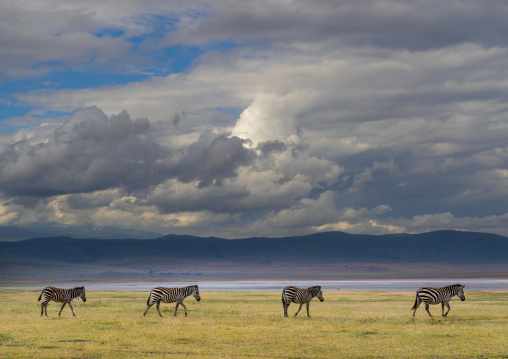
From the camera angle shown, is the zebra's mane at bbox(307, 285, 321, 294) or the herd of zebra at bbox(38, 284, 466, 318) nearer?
the herd of zebra at bbox(38, 284, 466, 318)

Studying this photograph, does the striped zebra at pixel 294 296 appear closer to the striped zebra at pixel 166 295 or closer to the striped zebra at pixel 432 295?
the striped zebra at pixel 166 295

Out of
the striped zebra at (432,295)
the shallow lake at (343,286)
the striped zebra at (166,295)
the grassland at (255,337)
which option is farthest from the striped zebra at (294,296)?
the shallow lake at (343,286)

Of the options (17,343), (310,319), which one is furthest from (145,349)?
(310,319)

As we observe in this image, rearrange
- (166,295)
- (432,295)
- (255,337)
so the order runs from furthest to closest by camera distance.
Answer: (166,295), (432,295), (255,337)

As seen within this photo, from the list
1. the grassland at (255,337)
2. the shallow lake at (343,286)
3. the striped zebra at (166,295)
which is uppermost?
the striped zebra at (166,295)

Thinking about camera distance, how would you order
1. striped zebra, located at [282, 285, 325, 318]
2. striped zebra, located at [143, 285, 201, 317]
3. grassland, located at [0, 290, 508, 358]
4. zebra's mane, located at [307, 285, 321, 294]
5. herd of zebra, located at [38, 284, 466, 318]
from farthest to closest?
zebra's mane, located at [307, 285, 321, 294]
striped zebra, located at [143, 285, 201, 317]
striped zebra, located at [282, 285, 325, 318]
herd of zebra, located at [38, 284, 466, 318]
grassland, located at [0, 290, 508, 358]

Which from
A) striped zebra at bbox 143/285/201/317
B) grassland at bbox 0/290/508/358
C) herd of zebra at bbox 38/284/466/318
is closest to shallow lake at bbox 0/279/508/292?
herd of zebra at bbox 38/284/466/318

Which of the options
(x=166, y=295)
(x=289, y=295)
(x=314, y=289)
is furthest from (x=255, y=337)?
(x=166, y=295)

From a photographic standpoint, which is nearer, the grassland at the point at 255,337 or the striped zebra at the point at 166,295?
the grassland at the point at 255,337

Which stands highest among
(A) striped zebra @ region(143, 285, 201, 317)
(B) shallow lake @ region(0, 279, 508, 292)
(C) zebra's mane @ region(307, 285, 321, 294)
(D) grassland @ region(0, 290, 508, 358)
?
(C) zebra's mane @ region(307, 285, 321, 294)

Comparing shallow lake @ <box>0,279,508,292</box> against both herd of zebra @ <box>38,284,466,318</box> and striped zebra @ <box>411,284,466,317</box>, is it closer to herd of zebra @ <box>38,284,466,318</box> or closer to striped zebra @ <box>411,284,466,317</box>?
striped zebra @ <box>411,284,466,317</box>

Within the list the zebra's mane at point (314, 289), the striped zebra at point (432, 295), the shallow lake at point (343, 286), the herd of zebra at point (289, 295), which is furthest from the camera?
the shallow lake at point (343, 286)

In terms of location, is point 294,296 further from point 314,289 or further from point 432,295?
point 432,295

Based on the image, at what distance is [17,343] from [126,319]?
36.8 ft
